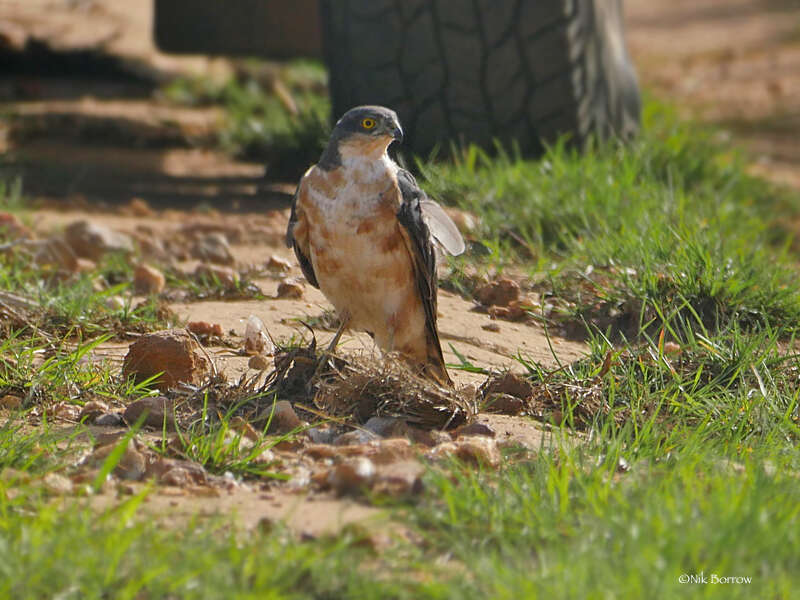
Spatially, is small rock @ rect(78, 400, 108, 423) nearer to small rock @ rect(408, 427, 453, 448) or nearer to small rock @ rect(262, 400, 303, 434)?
small rock @ rect(262, 400, 303, 434)

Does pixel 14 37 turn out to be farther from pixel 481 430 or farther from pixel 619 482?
pixel 619 482

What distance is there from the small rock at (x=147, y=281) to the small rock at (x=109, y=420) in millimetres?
1383

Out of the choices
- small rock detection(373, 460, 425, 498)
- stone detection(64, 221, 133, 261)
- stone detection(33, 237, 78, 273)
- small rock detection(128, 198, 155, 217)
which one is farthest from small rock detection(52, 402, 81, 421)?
small rock detection(128, 198, 155, 217)

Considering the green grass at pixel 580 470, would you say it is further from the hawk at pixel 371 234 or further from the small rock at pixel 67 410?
the hawk at pixel 371 234

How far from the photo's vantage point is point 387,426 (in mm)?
3369

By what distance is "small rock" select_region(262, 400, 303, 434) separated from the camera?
3303 mm

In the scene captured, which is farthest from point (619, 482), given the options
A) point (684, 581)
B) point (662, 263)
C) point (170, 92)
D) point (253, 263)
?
point (170, 92)

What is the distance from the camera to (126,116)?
26.7ft

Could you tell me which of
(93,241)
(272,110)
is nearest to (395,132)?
(93,241)

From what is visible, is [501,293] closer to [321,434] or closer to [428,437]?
[428,437]

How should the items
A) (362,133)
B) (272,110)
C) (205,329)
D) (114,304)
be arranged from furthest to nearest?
(272,110) < (114,304) < (205,329) < (362,133)

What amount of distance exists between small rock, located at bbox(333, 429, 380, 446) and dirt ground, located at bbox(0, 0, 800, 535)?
316 millimetres

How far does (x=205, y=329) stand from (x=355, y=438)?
103cm

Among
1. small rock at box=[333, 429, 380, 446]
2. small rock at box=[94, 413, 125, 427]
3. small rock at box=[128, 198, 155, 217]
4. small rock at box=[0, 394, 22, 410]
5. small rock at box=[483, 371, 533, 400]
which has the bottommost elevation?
small rock at box=[128, 198, 155, 217]
